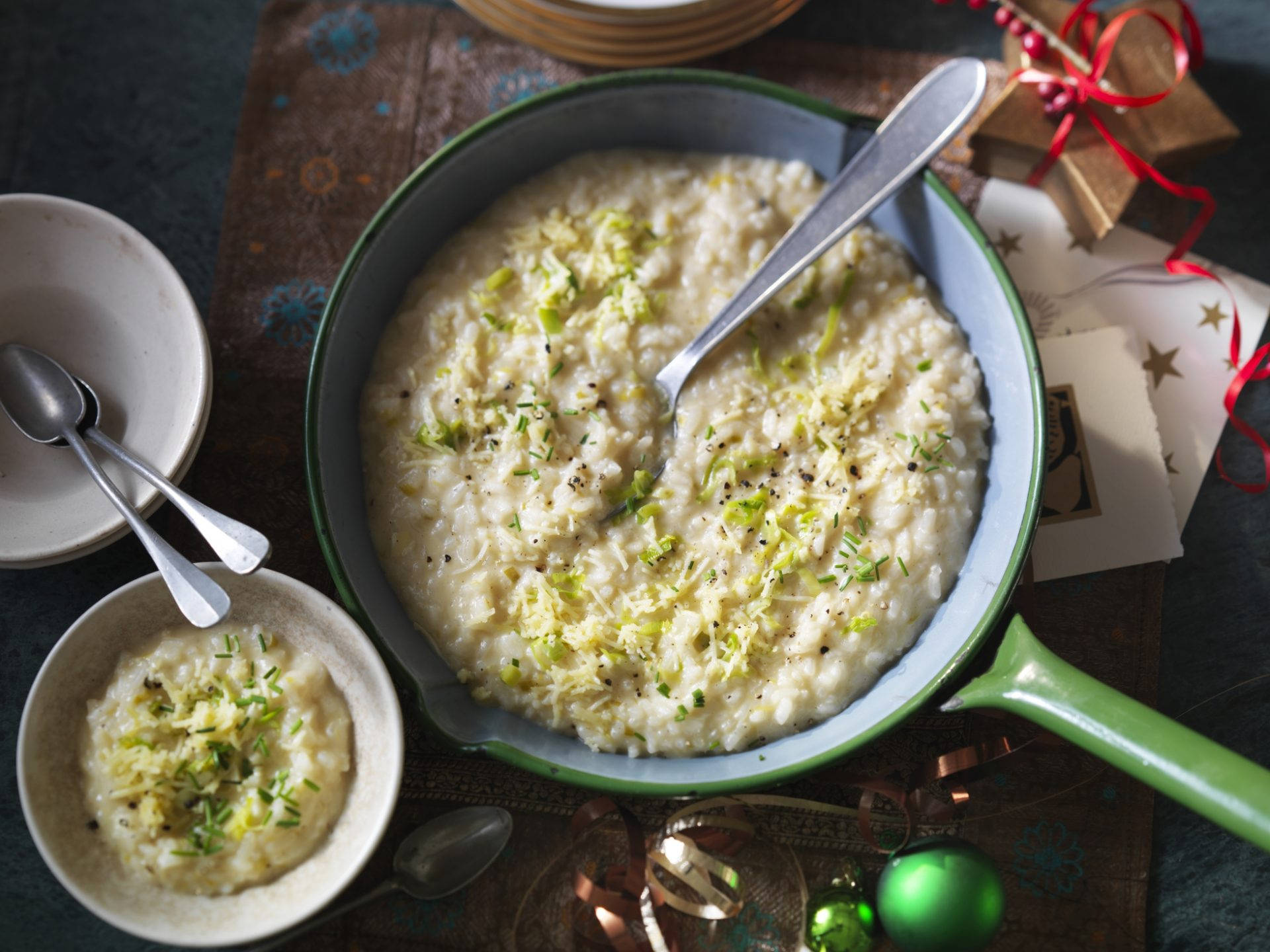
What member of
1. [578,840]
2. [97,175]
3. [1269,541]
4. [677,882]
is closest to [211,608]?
[578,840]

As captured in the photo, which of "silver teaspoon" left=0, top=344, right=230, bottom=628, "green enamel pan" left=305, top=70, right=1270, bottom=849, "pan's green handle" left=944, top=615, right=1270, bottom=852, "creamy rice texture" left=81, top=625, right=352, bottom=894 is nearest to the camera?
"pan's green handle" left=944, top=615, right=1270, bottom=852

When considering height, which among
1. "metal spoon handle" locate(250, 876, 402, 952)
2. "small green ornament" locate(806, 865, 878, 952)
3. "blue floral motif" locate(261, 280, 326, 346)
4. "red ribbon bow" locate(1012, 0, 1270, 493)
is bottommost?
"metal spoon handle" locate(250, 876, 402, 952)

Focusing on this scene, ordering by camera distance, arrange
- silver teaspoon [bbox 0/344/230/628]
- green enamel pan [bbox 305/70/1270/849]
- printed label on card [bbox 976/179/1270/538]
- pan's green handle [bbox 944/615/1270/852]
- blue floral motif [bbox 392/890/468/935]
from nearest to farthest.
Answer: pan's green handle [bbox 944/615/1270/852], green enamel pan [bbox 305/70/1270/849], silver teaspoon [bbox 0/344/230/628], blue floral motif [bbox 392/890/468/935], printed label on card [bbox 976/179/1270/538]

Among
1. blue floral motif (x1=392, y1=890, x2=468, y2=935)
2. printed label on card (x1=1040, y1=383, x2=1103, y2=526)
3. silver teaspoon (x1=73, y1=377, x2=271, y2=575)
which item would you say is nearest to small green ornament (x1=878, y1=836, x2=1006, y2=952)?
printed label on card (x1=1040, y1=383, x2=1103, y2=526)

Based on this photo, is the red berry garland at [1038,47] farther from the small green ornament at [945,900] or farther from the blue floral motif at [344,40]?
the small green ornament at [945,900]

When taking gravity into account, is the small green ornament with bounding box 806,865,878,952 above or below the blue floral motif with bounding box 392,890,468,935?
above

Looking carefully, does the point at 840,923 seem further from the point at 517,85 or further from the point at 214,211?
the point at 214,211

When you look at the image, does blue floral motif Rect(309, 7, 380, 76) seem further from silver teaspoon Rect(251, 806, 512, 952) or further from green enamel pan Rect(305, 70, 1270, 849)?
silver teaspoon Rect(251, 806, 512, 952)
